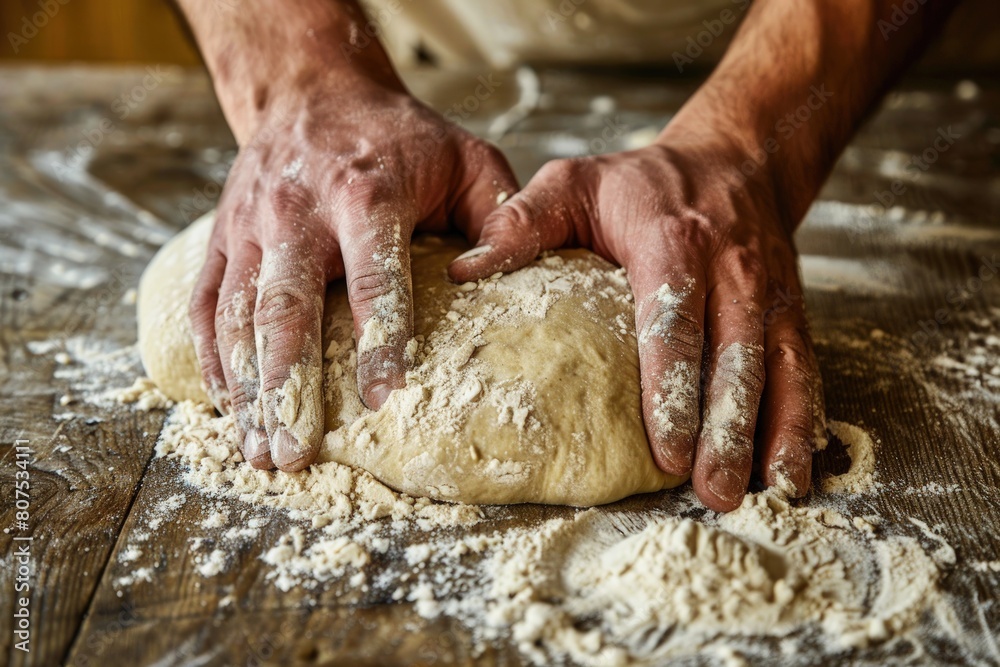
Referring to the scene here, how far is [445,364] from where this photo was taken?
1.35 m

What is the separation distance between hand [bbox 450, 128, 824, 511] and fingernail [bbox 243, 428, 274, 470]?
1.40ft

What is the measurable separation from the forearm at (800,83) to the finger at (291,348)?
809 mm

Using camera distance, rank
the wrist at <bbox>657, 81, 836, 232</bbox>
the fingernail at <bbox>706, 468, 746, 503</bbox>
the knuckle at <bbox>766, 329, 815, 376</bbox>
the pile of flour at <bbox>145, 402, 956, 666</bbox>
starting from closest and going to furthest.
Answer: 1. the pile of flour at <bbox>145, 402, 956, 666</bbox>
2. the fingernail at <bbox>706, 468, 746, 503</bbox>
3. the knuckle at <bbox>766, 329, 815, 376</bbox>
4. the wrist at <bbox>657, 81, 836, 232</bbox>

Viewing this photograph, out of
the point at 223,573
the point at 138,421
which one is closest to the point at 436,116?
the point at 138,421

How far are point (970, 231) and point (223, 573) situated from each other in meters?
2.19

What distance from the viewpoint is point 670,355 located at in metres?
1.35

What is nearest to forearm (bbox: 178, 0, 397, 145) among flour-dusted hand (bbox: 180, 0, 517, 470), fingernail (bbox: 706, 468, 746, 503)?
flour-dusted hand (bbox: 180, 0, 517, 470)

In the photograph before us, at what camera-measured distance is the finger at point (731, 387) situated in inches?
50.9

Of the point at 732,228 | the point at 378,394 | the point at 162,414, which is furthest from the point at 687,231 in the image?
the point at 162,414

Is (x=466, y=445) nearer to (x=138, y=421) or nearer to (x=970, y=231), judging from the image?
(x=138, y=421)

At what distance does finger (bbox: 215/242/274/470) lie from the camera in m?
1.38

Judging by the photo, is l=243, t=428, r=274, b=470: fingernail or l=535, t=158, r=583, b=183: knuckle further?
l=535, t=158, r=583, b=183: knuckle

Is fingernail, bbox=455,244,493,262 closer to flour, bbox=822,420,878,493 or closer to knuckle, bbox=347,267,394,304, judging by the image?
knuckle, bbox=347,267,394,304

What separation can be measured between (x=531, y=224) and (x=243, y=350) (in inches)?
21.3
